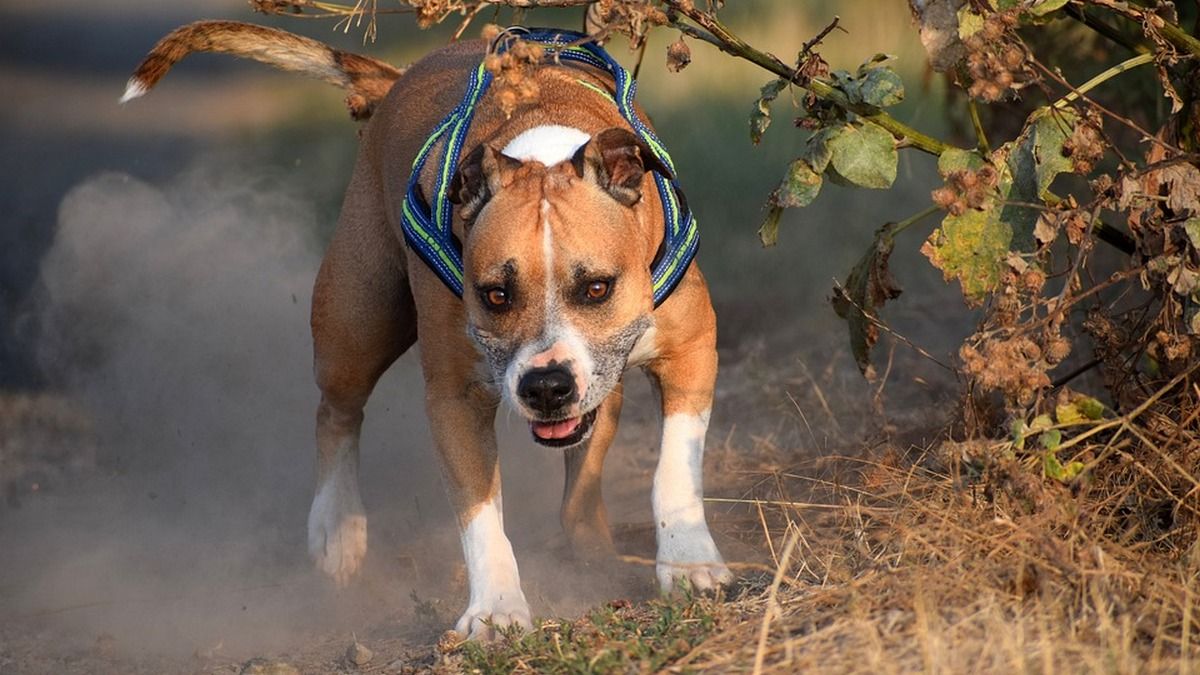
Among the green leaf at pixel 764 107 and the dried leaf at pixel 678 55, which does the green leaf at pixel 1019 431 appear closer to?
the green leaf at pixel 764 107

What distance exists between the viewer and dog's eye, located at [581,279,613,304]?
438 cm

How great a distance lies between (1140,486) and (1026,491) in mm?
570

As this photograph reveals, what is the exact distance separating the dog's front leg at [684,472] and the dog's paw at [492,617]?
0.43m

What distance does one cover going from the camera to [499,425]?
24.7ft

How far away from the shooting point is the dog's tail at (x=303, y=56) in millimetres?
5969

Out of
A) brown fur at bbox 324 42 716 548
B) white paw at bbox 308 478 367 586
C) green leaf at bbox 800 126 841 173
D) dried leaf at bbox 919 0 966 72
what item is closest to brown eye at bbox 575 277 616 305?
brown fur at bbox 324 42 716 548

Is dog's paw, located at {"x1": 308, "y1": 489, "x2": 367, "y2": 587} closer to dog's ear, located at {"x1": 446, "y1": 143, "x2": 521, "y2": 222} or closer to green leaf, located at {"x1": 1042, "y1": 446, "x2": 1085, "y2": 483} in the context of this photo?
dog's ear, located at {"x1": 446, "y1": 143, "x2": 521, "y2": 222}

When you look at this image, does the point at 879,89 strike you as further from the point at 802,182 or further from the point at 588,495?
the point at 588,495

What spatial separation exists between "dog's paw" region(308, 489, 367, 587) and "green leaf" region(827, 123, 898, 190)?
244 cm

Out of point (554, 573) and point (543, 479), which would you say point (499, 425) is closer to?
point (543, 479)

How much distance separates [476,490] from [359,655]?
0.60 m

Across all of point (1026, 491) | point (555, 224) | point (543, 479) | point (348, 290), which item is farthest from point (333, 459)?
point (1026, 491)

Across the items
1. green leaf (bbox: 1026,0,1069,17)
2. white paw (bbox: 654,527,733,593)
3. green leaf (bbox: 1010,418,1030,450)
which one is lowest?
white paw (bbox: 654,527,733,593)

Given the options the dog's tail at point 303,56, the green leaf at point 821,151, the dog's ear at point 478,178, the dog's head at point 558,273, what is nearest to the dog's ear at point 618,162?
the dog's head at point 558,273
